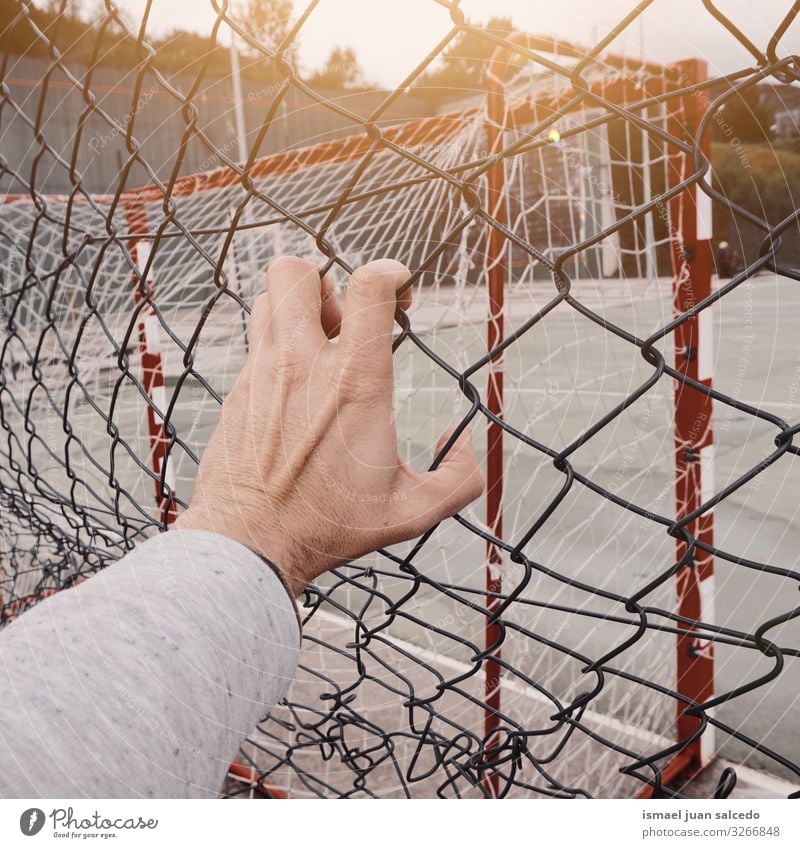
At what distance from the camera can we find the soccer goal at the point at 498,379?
0.56m

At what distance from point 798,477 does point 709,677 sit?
0.49 m

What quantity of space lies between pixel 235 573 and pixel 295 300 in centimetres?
20

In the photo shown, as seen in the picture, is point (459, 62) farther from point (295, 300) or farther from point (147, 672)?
point (147, 672)

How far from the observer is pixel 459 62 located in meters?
0.61

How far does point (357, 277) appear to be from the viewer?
1.57 feet

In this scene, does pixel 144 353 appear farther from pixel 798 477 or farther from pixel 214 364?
pixel 798 477

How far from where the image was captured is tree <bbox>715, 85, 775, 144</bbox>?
47 centimetres

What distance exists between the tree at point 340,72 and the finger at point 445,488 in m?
0.29

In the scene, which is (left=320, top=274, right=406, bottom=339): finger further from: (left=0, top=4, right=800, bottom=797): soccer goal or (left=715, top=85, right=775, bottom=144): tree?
(left=715, top=85, right=775, bottom=144): tree

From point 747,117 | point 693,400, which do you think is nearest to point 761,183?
point 747,117

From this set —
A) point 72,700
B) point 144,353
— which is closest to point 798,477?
point 72,700

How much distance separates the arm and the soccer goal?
0.13 ft

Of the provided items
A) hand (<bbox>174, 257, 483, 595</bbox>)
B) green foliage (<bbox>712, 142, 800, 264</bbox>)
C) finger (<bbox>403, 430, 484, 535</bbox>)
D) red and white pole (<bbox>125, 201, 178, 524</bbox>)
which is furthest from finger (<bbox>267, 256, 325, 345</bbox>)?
red and white pole (<bbox>125, 201, 178, 524</bbox>)
